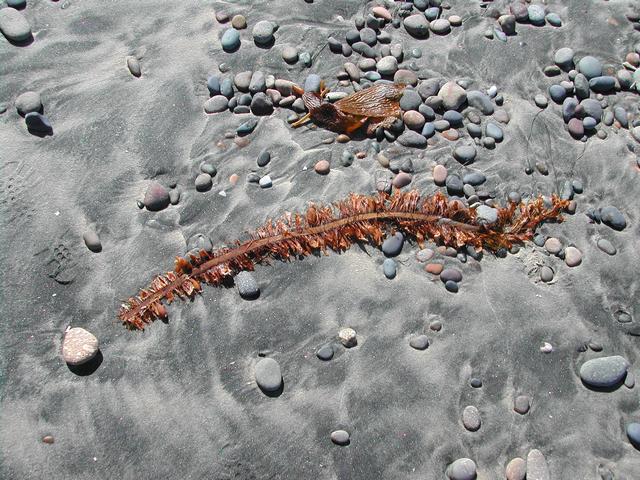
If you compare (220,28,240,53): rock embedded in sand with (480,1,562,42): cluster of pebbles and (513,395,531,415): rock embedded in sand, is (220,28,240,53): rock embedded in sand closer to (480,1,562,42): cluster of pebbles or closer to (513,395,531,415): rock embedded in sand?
(480,1,562,42): cluster of pebbles

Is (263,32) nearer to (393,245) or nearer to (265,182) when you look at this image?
(265,182)

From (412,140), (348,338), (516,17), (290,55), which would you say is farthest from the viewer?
(516,17)

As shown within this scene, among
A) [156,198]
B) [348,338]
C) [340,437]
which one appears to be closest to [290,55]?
[156,198]

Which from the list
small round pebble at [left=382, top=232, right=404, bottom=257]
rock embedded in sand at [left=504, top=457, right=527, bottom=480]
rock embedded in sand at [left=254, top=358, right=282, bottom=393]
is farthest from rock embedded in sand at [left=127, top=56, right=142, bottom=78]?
rock embedded in sand at [left=504, top=457, right=527, bottom=480]

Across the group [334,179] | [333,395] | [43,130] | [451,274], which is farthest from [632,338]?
[43,130]

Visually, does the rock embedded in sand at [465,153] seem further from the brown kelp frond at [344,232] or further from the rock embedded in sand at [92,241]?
the rock embedded in sand at [92,241]

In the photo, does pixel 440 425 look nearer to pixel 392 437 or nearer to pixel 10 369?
pixel 392 437
